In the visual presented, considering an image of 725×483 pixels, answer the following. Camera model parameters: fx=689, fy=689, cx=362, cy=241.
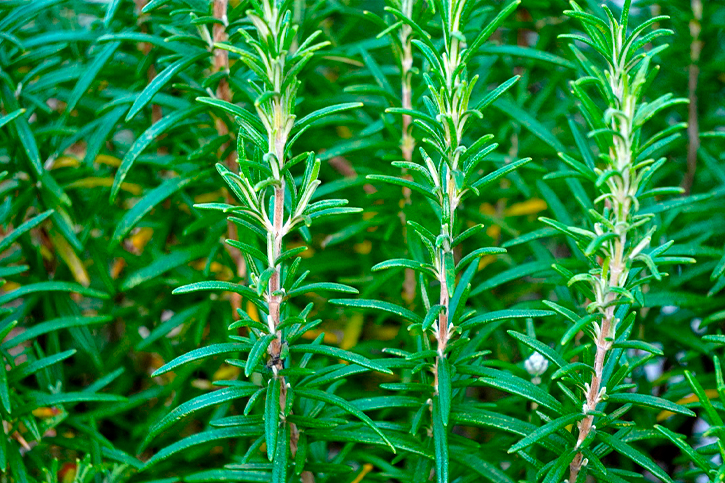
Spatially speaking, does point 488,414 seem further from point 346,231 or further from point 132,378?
point 132,378

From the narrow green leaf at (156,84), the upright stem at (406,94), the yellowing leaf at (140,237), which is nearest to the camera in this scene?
the narrow green leaf at (156,84)

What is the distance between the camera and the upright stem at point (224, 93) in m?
0.76

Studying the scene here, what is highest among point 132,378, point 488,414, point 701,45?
point 701,45

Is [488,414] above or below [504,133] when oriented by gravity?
below

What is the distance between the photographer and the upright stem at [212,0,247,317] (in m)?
0.76

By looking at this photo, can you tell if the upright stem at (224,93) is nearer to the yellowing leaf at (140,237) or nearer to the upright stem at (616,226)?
the yellowing leaf at (140,237)

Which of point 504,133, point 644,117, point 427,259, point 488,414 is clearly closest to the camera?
point 644,117

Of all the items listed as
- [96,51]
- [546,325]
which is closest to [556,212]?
[546,325]

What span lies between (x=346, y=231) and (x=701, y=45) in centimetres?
61

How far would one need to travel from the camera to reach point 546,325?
2.69 ft

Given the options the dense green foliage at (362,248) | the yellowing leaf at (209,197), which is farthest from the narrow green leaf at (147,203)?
the yellowing leaf at (209,197)

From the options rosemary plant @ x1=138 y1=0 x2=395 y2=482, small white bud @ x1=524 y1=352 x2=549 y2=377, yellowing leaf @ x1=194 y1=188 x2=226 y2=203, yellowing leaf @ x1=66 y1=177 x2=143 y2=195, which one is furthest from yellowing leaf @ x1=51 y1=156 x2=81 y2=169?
small white bud @ x1=524 y1=352 x2=549 y2=377

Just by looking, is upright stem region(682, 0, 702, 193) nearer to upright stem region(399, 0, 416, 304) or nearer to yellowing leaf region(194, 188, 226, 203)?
upright stem region(399, 0, 416, 304)

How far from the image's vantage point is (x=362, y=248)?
1.08 meters
